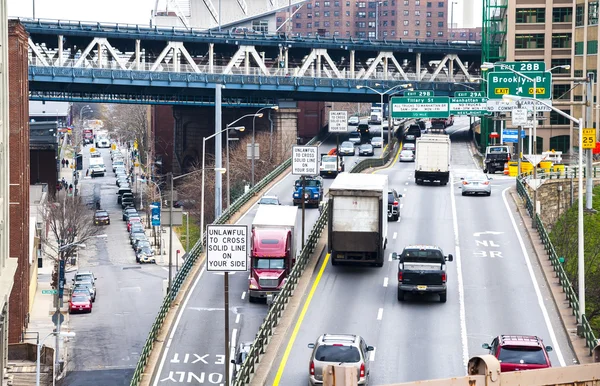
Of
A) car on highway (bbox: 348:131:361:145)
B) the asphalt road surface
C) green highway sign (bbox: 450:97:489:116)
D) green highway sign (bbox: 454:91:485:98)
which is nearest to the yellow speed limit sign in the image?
the asphalt road surface

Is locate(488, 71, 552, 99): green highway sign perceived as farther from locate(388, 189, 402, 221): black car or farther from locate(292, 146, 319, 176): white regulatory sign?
locate(292, 146, 319, 176): white regulatory sign

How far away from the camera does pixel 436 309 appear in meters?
42.0

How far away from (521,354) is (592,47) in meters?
83.5

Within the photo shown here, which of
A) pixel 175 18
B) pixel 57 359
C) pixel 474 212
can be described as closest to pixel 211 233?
pixel 57 359

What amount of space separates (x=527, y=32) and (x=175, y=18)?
3190 inches

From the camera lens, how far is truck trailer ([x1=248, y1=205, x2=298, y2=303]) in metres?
48.4

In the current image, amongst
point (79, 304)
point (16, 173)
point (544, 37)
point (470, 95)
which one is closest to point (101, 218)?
point (470, 95)

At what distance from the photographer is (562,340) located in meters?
37.8

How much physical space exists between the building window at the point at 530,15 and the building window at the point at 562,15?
1.13 m

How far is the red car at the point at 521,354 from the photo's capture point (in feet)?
100

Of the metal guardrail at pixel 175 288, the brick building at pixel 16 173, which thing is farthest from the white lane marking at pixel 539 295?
the brick building at pixel 16 173

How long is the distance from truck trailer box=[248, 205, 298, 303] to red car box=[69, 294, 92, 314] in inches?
1268

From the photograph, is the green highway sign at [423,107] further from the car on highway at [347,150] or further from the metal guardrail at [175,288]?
the metal guardrail at [175,288]

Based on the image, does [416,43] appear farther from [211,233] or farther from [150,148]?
[211,233]
